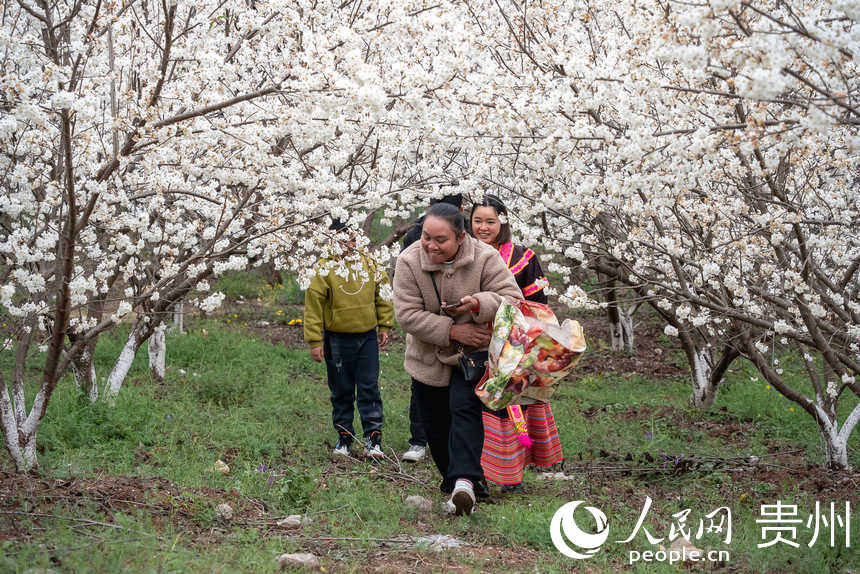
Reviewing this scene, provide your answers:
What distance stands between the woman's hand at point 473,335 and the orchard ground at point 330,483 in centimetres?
101

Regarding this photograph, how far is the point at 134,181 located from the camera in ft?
17.3

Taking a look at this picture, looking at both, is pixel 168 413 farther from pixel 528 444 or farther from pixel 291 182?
pixel 528 444

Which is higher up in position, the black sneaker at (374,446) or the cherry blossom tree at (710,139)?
the cherry blossom tree at (710,139)

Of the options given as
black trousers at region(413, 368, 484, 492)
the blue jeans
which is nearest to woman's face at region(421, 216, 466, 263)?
black trousers at region(413, 368, 484, 492)

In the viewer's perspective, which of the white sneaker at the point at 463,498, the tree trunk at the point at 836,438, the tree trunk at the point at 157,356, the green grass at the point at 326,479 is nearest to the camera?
the green grass at the point at 326,479

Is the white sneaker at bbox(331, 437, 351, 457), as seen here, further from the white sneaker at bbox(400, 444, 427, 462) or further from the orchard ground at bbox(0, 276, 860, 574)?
the white sneaker at bbox(400, 444, 427, 462)

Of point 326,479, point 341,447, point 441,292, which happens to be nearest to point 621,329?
point 341,447

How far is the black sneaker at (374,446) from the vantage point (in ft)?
20.3

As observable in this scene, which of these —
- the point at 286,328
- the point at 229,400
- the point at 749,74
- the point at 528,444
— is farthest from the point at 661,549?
the point at 286,328

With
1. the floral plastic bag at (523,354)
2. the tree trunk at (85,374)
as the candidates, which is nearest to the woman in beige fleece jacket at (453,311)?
the floral plastic bag at (523,354)

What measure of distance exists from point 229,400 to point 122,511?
3388 millimetres

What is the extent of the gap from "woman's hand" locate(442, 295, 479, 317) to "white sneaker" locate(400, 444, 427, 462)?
6.26 feet

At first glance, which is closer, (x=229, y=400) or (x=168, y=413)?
(x=168, y=413)

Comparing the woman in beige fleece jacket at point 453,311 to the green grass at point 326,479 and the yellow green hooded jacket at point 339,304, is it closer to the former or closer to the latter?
the green grass at point 326,479
